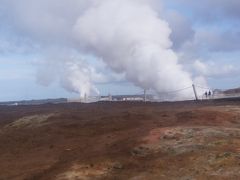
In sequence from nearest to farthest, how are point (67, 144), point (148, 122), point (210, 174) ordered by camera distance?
point (210, 174)
point (67, 144)
point (148, 122)

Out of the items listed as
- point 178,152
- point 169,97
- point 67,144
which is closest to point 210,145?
point 178,152

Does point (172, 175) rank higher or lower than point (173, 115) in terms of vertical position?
lower

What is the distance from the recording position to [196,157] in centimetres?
1527

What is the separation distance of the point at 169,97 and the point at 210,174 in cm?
3363

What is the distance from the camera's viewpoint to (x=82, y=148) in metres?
20.6

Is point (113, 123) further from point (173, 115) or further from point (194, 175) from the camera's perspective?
point (194, 175)

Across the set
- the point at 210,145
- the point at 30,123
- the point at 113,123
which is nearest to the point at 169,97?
the point at 30,123

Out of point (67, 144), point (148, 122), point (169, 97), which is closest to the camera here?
point (67, 144)

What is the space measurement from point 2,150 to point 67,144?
11.1 feet

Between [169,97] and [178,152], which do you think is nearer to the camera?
[178,152]

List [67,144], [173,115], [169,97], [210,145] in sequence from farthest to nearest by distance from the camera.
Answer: [169,97] → [173,115] → [67,144] → [210,145]

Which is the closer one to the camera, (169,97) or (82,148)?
(82,148)

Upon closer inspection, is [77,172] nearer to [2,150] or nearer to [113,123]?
[2,150]

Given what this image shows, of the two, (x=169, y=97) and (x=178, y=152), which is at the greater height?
(x=169, y=97)
